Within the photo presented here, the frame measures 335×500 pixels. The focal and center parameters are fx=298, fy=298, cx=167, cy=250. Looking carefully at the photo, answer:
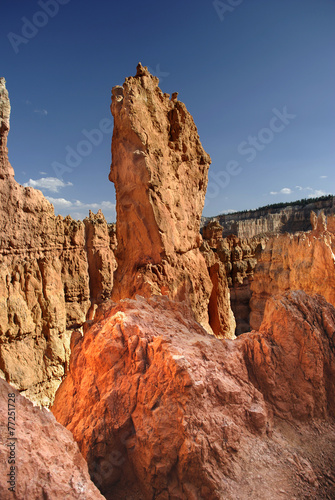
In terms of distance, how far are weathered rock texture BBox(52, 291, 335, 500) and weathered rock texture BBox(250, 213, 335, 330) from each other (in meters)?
5.02

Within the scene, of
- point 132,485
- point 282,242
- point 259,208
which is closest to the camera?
point 132,485

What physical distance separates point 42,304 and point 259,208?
65.9m

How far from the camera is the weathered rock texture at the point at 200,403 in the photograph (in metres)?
2.47

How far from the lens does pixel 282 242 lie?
51.1 ft

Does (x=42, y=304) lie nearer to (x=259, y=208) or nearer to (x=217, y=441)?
(x=217, y=441)

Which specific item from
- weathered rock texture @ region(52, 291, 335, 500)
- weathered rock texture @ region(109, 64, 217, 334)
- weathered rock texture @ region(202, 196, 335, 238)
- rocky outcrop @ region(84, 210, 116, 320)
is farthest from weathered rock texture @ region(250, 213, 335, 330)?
weathered rock texture @ region(202, 196, 335, 238)

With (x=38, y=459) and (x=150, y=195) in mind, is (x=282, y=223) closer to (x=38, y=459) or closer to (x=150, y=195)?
(x=150, y=195)

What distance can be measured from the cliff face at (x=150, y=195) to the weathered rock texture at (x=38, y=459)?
141 inches

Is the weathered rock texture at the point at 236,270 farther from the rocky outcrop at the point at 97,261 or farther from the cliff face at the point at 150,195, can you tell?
the cliff face at the point at 150,195

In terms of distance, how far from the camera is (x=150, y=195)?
6.00 m

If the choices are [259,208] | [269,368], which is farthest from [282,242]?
[259,208]

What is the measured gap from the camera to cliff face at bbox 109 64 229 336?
6023mm

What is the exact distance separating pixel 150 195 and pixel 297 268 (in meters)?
9.01

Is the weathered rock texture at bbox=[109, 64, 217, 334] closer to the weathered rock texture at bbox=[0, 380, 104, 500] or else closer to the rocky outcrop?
the weathered rock texture at bbox=[0, 380, 104, 500]
